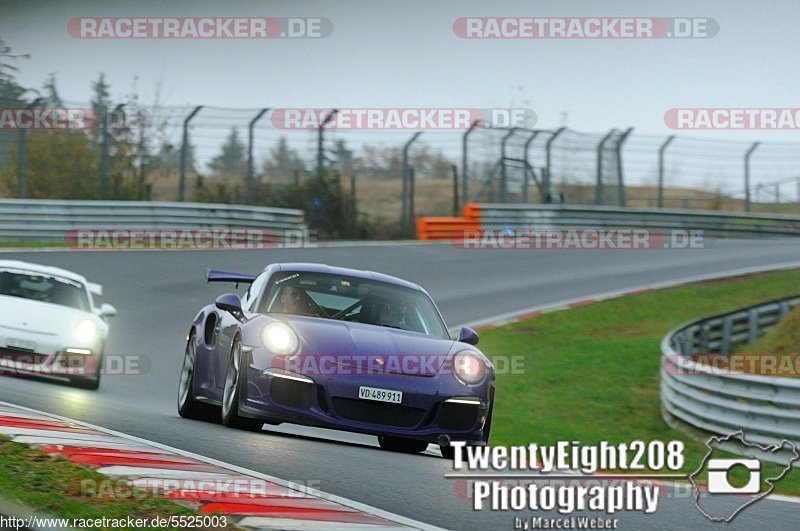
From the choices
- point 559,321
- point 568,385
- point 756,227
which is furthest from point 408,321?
point 756,227

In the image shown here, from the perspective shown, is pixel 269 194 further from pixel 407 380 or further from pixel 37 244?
pixel 407 380

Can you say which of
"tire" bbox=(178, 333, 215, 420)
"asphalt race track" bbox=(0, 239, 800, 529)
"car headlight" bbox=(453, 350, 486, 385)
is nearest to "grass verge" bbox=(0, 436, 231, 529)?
"asphalt race track" bbox=(0, 239, 800, 529)

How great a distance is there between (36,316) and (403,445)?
4.51 metres

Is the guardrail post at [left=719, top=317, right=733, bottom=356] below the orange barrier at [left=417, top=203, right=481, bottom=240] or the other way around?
below

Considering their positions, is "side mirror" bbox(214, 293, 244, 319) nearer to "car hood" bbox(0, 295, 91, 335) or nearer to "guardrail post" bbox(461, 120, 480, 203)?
"car hood" bbox(0, 295, 91, 335)

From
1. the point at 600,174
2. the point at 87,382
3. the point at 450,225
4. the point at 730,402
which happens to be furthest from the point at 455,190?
the point at 730,402

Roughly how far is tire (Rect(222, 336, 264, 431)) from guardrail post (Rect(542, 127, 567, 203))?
20681 millimetres

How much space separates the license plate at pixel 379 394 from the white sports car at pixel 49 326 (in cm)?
493

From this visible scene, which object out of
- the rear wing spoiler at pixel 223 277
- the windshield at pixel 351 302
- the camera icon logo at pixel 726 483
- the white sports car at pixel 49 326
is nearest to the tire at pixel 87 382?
the white sports car at pixel 49 326

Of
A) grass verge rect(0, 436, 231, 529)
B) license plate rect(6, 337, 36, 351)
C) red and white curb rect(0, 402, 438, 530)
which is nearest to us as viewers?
grass verge rect(0, 436, 231, 529)

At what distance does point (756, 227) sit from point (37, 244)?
55.6ft

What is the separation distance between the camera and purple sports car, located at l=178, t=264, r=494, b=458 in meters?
7.49

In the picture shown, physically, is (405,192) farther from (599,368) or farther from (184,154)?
(599,368)

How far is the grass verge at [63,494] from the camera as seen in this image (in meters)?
4.96
